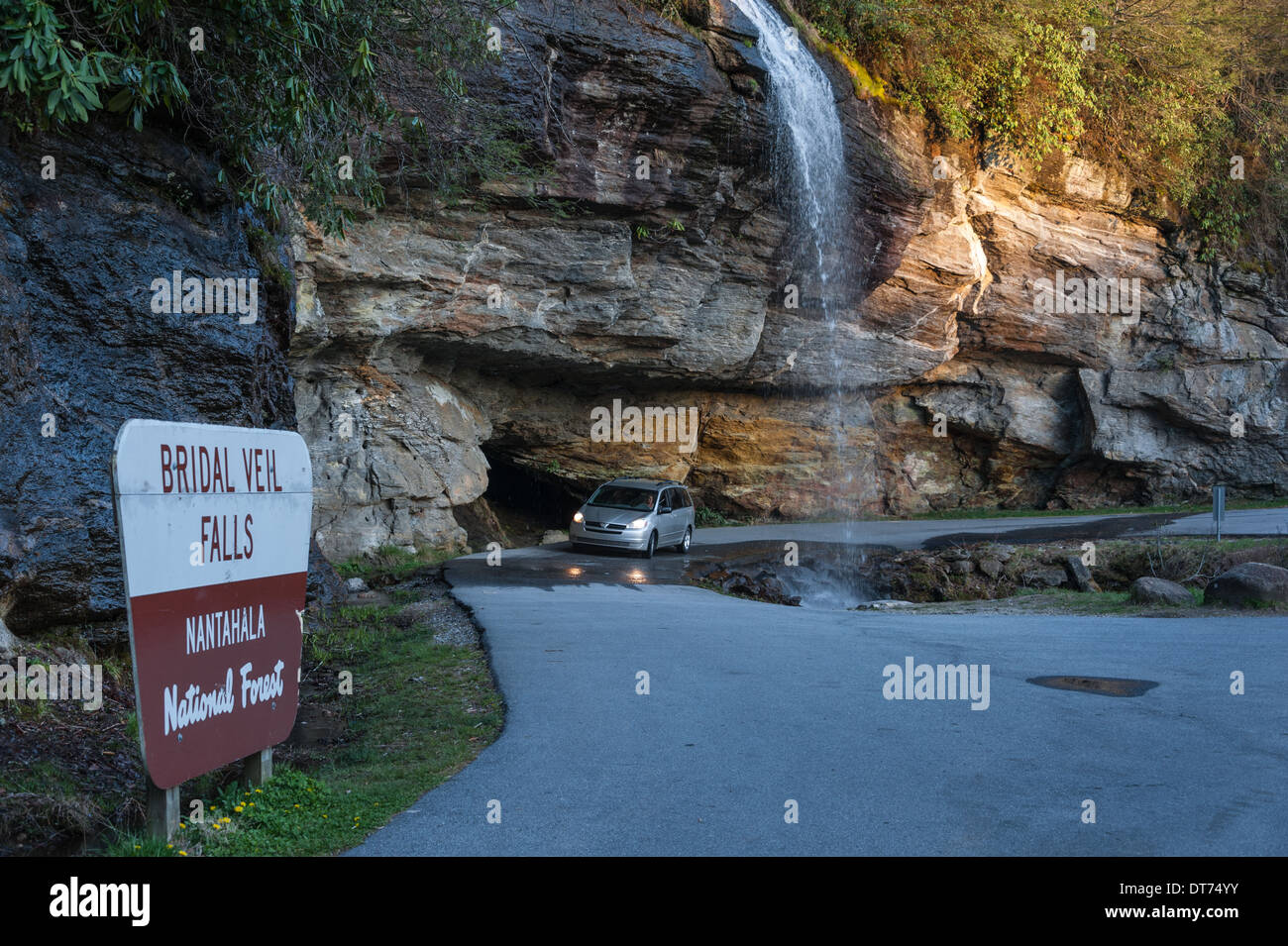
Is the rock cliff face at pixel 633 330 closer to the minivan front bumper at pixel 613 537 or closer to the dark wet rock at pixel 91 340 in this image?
the dark wet rock at pixel 91 340

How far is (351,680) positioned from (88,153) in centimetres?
545

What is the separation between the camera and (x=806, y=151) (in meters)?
21.6

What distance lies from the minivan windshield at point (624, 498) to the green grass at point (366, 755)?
387 inches

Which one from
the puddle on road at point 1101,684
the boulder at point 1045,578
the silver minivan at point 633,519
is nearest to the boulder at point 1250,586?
the puddle on road at point 1101,684

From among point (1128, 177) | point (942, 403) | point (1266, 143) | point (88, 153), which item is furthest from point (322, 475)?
point (1266, 143)

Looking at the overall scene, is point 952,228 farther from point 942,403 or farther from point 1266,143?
point 1266,143

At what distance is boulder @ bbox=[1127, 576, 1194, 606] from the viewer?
12.6 metres

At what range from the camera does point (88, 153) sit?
8.82 meters

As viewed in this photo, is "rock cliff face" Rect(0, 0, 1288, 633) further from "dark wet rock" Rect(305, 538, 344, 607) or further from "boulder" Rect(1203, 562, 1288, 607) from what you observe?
"boulder" Rect(1203, 562, 1288, 607)

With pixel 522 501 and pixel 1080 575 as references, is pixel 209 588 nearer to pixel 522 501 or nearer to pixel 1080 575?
pixel 1080 575

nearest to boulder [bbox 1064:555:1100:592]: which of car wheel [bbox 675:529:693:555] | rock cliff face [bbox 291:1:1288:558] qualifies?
car wheel [bbox 675:529:693:555]

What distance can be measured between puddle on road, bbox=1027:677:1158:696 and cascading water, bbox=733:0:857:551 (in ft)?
50.3

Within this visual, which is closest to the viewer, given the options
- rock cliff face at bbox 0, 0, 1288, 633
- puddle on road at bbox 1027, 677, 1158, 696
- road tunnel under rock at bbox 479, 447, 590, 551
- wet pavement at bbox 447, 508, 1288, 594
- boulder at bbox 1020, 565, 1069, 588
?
puddle on road at bbox 1027, 677, 1158, 696

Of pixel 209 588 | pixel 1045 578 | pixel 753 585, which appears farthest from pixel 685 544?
pixel 209 588
